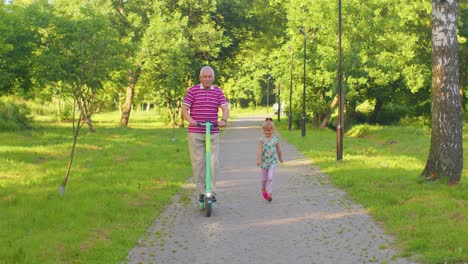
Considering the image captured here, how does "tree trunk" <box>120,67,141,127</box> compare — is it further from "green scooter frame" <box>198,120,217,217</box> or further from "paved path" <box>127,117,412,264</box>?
"green scooter frame" <box>198,120,217,217</box>

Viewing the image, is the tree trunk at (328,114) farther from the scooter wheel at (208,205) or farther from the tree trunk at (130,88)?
the scooter wheel at (208,205)

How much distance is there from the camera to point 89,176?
12.0m

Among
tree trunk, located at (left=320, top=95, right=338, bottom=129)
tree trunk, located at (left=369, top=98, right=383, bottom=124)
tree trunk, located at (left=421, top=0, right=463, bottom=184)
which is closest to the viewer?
tree trunk, located at (left=421, top=0, right=463, bottom=184)

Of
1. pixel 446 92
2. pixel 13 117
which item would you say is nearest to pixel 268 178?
pixel 446 92

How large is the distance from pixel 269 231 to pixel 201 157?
1812 mm

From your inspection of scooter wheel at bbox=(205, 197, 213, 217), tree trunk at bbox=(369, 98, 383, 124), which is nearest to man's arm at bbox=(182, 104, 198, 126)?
scooter wheel at bbox=(205, 197, 213, 217)

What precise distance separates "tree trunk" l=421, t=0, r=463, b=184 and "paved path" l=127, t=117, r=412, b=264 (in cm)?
207

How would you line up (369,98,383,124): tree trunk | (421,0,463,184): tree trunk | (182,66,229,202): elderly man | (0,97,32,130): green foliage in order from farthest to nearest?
1. (369,98,383,124): tree trunk
2. (0,97,32,130): green foliage
3. (421,0,463,184): tree trunk
4. (182,66,229,202): elderly man

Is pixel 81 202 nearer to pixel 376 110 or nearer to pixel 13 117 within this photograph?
pixel 13 117

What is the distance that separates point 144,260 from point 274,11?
36.8 meters

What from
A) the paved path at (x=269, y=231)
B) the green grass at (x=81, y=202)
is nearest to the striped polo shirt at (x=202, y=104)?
the paved path at (x=269, y=231)

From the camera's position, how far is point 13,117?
30375 millimetres

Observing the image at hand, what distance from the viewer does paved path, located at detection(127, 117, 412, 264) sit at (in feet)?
18.8

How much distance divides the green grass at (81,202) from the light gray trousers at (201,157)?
808mm
